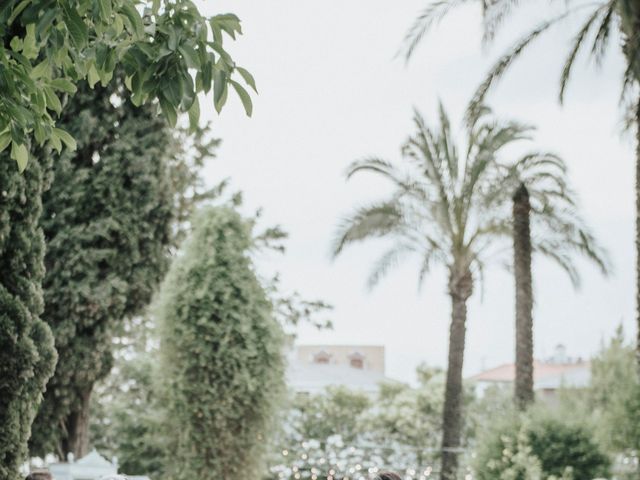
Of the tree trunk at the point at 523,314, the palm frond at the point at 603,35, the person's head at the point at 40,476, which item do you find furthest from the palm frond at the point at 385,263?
the person's head at the point at 40,476

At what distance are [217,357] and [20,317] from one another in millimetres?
5660

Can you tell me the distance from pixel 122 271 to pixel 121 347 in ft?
19.7

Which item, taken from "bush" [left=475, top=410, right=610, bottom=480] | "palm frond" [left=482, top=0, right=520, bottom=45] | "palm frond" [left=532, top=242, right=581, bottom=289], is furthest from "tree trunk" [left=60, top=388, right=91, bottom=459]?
"palm frond" [left=532, top=242, right=581, bottom=289]

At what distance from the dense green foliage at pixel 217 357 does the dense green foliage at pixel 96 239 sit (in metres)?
2.38

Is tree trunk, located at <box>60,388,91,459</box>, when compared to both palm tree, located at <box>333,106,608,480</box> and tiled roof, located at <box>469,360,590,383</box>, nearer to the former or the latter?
palm tree, located at <box>333,106,608,480</box>

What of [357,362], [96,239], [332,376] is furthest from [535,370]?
[96,239]

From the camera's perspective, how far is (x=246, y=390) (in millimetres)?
14523

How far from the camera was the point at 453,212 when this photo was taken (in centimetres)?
2127

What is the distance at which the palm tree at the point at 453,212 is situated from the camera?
20.7 meters

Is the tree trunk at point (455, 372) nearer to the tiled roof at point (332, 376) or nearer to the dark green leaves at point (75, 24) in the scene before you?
the dark green leaves at point (75, 24)

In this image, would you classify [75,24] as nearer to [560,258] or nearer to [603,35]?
[603,35]

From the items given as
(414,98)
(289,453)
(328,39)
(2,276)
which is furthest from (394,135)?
(2,276)

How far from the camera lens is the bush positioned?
1524 cm

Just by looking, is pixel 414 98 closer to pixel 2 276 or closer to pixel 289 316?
pixel 289 316
